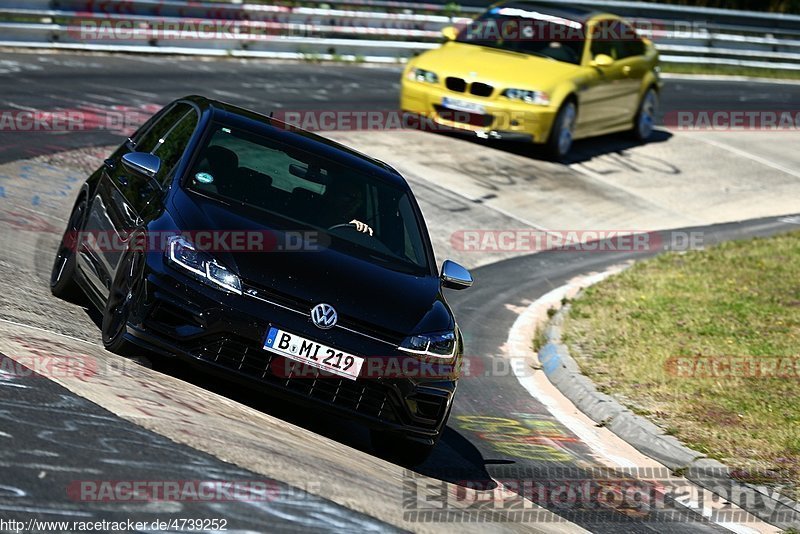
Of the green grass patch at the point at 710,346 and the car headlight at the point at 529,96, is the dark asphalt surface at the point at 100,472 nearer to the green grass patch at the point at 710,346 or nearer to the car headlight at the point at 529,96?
the green grass patch at the point at 710,346

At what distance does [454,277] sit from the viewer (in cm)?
737

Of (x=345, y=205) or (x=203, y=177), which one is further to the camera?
(x=345, y=205)

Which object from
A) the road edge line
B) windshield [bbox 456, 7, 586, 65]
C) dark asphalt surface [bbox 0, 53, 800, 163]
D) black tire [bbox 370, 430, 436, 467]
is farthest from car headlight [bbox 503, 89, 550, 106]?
black tire [bbox 370, 430, 436, 467]

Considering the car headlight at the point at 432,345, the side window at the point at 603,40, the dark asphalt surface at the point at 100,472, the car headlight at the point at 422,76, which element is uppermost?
the dark asphalt surface at the point at 100,472

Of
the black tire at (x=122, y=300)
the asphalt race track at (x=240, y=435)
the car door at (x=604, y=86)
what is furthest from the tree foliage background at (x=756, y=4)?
the black tire at (x=122, y=300)

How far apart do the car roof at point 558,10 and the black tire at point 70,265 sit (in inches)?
433

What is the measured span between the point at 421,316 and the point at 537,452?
1.63m

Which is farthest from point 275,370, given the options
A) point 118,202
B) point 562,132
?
point 562,132

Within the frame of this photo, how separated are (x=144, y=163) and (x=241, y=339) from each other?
1.56 metres

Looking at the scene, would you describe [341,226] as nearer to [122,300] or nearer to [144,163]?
[144,163]

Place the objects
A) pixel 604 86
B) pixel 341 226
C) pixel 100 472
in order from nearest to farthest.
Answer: pixel 100 472 < pixel 341 226 < pixel 604 86

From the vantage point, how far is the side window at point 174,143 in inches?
283

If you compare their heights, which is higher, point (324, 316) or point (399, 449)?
point (324, 316)

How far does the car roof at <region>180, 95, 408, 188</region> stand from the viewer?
7590mm
